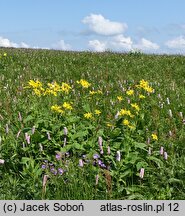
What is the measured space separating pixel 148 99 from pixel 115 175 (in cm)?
420

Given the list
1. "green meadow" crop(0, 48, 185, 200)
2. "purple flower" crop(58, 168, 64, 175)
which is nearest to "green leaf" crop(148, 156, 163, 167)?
"green meadow" crop(0, 48, 185, 200)

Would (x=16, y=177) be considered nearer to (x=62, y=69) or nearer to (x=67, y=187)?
(x=67, y=187)

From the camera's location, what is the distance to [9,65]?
14.8 m

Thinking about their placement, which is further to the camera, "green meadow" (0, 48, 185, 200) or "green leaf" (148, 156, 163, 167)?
"green leaf" (148, 156, 163, 167)

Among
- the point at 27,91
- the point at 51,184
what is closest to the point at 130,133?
the point at 51,184

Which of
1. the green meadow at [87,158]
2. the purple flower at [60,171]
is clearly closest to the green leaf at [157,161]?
the green meadow at [87,158]

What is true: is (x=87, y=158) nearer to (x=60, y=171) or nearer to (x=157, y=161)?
(x=60, y=171)

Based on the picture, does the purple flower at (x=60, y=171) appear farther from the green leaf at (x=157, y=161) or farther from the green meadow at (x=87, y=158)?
the green leaf at (x=157, y=161)

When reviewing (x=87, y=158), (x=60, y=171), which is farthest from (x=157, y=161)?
(x=60, y=171)

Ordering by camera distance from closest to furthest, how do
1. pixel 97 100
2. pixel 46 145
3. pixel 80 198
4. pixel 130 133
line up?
1. pixel 80 198
2. pixel 46 145
3. pixel 130 133
4. pixel 97 100

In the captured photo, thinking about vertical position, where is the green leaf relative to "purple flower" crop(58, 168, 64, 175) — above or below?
above

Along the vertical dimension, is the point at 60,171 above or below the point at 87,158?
below

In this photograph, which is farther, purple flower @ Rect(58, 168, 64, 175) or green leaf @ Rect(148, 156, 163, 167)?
green leaf @ Rect(148, 156, 163, 167)

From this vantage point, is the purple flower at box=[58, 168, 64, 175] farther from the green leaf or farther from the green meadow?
the green leaf
